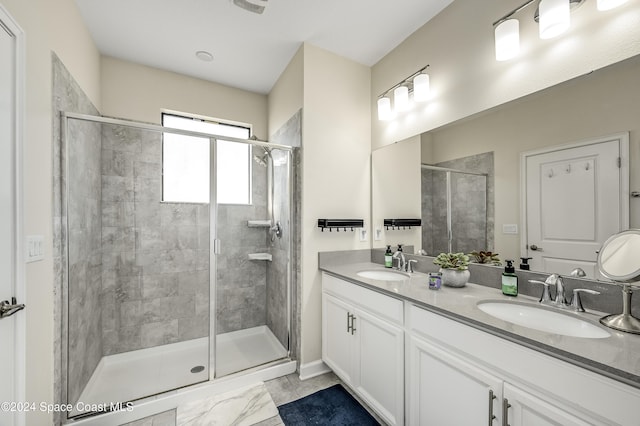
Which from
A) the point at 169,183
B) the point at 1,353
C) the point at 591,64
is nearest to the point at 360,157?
the point at 591,64

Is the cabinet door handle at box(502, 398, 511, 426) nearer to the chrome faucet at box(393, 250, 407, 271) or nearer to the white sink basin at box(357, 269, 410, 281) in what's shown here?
the white sink basin at box(357, 269, 410, 281)

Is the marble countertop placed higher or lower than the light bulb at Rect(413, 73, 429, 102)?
lower

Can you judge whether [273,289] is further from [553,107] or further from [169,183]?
[553,107]

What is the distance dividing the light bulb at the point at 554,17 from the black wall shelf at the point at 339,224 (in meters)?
1.63

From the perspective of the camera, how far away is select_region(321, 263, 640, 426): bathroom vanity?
78 centimetres

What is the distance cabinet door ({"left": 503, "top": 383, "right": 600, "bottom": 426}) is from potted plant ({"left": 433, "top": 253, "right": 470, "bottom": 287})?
67cm

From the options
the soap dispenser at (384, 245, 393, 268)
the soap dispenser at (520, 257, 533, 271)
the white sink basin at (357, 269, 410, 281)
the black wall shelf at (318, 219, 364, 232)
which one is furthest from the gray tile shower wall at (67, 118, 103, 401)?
the soap dispenser at (520, 257, 533, 271)

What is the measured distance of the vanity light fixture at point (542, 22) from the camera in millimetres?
1199

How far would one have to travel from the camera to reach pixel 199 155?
229cm

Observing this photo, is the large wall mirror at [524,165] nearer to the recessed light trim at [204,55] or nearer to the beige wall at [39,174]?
the recessed light trim at [204,55]

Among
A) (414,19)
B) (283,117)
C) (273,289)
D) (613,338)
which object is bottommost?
(273,289)

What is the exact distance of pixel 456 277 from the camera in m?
1.59

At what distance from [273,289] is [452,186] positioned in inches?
73.9

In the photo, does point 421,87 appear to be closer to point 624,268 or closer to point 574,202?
point 574,202
